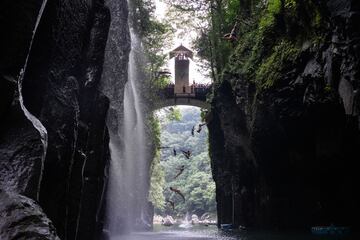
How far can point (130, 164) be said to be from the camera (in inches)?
1171

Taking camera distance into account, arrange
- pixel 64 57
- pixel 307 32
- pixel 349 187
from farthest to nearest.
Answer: pixel 349 187
pixel 307 32
pixel 64 57

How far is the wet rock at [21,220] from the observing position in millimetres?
4254

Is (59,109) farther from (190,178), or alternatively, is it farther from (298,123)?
(190,178)

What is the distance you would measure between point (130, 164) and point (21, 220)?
83.6 ft

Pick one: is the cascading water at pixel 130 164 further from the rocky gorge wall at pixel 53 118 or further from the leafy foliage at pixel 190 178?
the rocky gorge wall at pixel 53 118

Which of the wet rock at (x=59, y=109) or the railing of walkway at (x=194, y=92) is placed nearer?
the wet rock at (x=59, y=109)

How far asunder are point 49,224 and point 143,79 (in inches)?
1083

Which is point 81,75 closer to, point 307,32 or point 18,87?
point 18,87

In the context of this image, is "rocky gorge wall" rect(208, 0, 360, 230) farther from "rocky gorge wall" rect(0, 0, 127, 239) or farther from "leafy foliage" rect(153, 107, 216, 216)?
"leafy foliage" rect(153, 107, 216, 216)

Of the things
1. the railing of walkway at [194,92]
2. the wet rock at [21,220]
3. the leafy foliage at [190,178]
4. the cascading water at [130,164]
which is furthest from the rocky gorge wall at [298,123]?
the leafy foliage at [190,178]

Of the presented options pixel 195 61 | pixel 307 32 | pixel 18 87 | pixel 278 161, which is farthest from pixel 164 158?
pixel 18 87

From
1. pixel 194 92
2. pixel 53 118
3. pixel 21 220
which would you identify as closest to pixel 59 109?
pixel 53 118

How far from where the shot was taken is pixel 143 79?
31.8 m

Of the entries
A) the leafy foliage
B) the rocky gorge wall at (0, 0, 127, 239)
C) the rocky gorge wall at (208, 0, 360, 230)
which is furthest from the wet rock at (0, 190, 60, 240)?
the leafy foliage
